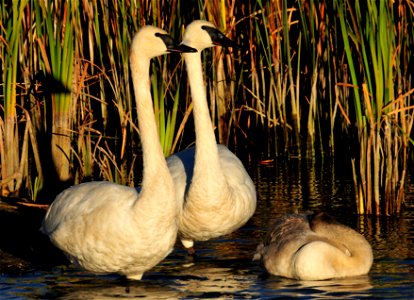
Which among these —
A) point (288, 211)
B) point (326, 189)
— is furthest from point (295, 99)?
point (288, 211)

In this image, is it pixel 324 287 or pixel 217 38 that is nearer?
pixel 324 287

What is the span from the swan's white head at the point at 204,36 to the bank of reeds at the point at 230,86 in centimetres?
25

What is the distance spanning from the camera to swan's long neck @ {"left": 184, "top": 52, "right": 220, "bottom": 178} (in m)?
8.55

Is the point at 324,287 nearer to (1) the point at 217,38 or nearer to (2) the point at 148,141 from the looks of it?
(2) the point at 148,141

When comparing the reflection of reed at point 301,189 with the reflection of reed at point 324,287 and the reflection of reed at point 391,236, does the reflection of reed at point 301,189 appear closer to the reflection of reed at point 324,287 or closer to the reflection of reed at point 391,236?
the reflection of reed at point 391,236

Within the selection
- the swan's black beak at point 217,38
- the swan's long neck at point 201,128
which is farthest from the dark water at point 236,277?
the swan's black beak at point 217,38

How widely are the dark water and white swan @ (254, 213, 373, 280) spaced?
0.26 ft

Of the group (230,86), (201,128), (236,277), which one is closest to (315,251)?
(236,277)

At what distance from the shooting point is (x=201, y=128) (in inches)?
346

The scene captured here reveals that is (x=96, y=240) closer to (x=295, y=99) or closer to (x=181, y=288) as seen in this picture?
(x=181, y=288)

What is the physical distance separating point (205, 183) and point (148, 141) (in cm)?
107

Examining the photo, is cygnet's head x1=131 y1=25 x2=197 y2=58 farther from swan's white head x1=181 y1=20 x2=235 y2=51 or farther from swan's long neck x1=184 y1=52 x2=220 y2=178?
swan's white head x1=181 y1=20 x2=235 y2=51

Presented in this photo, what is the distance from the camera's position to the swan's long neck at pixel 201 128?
855 centimetres

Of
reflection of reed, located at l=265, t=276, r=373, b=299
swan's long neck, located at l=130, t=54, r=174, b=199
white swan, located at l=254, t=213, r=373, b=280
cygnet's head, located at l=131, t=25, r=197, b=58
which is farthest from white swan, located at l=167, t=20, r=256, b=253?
cygnet's head, located at l=131, t=25, r=197, b=58
